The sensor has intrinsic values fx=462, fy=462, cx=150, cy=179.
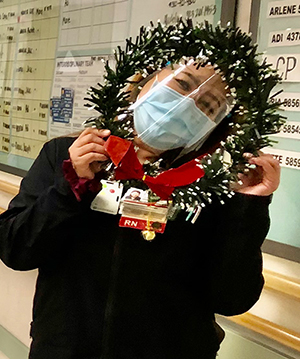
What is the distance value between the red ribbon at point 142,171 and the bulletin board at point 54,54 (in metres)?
0.50

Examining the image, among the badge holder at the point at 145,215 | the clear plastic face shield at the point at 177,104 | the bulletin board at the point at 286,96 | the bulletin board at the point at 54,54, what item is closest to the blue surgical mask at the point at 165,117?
the clear plastic face shield at the point at 177,104

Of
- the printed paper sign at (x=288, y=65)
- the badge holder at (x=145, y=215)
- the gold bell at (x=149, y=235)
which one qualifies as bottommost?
the gold bell at (x=149, y=235)

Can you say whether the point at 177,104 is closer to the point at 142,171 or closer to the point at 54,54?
the point at 142,171

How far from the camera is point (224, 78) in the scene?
754mm

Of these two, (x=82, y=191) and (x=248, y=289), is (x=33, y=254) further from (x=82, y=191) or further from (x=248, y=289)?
(x=248, y=289)

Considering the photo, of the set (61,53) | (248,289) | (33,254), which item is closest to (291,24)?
(248,289)

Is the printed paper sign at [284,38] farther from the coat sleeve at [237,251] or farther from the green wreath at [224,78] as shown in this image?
the coat sleeve at [237,251]

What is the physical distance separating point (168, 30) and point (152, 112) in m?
0.13

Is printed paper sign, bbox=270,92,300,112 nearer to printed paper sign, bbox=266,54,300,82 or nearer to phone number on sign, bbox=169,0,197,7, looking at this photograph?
printed paper sign, bbox=266,54,300,82

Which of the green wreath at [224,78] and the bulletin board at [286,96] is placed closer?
the green wreath at [224,78]

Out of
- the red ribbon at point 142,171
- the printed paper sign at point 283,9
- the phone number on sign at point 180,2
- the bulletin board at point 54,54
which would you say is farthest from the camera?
the bulletin board at point 54,54

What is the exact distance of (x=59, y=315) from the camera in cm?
84

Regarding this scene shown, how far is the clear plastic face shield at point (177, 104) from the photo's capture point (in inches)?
29.9

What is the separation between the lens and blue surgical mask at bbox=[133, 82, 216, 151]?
29.8 inches
